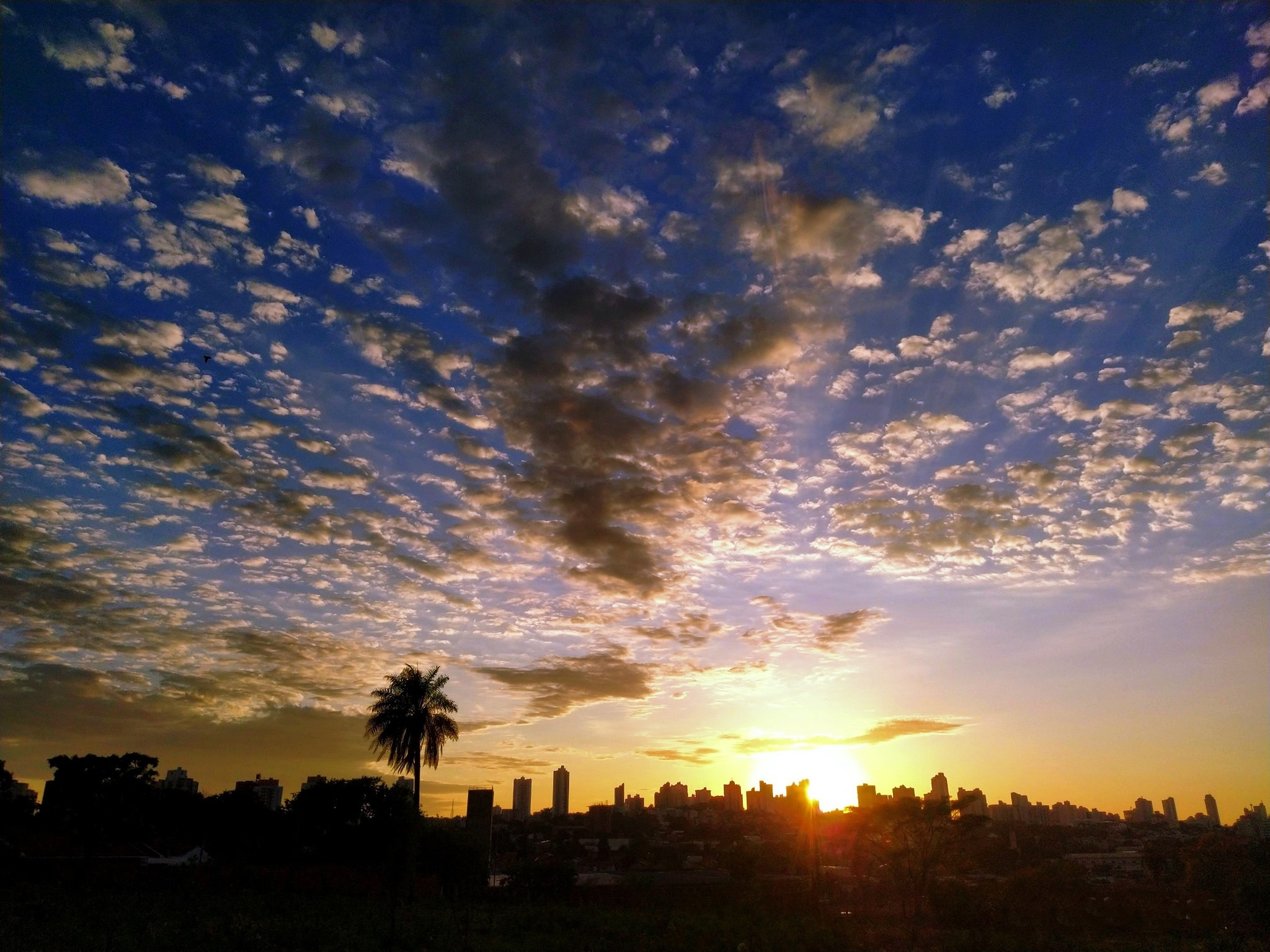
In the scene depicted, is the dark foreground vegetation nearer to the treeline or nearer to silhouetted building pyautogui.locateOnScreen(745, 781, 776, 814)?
the treeline

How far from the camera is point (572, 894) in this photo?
1469 inches

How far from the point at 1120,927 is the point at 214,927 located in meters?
34.3

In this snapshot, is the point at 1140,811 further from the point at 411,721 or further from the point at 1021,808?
the point at 411,721

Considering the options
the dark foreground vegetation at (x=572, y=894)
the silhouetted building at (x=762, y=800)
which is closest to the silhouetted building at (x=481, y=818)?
the dark foreground vegetation at (x=572, y=894)

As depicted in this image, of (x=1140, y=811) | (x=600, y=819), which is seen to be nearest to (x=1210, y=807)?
(x=1140, y=811)

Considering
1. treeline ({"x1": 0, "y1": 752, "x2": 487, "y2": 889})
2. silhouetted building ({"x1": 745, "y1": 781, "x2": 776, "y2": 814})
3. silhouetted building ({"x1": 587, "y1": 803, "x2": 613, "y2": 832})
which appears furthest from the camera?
silhouetted building ({"x1": 745, "y1": 781, "x2": 776, "y2": 814})

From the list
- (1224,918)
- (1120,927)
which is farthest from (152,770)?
(1224,918)

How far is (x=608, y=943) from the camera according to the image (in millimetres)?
24234

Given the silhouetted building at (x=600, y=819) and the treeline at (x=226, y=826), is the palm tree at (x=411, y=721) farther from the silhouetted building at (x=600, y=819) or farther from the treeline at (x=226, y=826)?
the silhouetted building at (x=600, y=819)

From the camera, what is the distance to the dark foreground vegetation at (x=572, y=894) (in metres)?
24.2

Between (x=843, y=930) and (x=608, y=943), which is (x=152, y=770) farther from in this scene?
(x=843, y=930)

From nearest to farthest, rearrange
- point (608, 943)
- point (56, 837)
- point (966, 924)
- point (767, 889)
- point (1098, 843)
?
1. point (608, 943)
2. point (966, 924)
3. point (767, 889)
4. point (56, 837)
5. point (1098, 843)

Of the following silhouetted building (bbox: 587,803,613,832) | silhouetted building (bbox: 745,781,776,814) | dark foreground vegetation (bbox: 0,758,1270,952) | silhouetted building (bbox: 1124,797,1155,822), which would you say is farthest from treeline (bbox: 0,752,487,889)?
silhouetted building (bbox: 1124,797,1155,822)

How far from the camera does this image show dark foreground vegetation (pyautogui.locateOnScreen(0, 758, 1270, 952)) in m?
24.2
